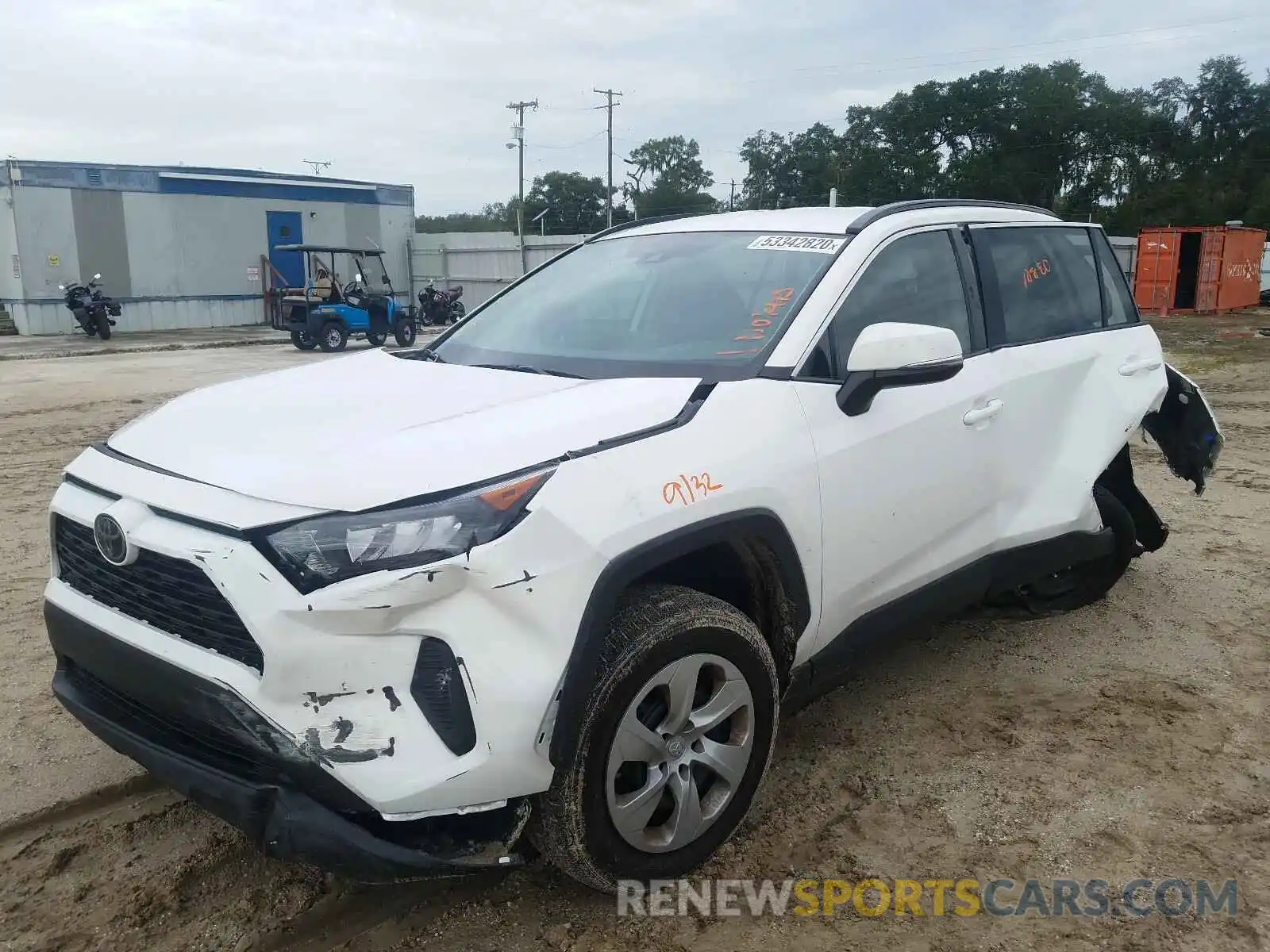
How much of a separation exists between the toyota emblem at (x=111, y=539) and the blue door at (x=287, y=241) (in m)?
25.4

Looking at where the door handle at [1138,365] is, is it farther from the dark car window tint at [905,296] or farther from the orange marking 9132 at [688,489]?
the orange marking 9132 at [688,489]

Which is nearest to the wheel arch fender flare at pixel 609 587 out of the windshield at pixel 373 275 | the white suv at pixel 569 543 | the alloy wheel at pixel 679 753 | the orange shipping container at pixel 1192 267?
the white suv at pixel 569 543

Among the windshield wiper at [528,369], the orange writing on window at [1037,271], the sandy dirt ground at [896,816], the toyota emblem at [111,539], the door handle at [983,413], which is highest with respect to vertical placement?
the orange writing on window at [1037,271]

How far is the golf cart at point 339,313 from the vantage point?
1772cm

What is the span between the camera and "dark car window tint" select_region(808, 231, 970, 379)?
2.98 m

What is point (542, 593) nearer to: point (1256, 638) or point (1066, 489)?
point (1066, 489)

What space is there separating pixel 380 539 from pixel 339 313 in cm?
1693

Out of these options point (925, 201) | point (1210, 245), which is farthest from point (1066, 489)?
point (1210, 245)

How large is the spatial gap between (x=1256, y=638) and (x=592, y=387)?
10.8 feet

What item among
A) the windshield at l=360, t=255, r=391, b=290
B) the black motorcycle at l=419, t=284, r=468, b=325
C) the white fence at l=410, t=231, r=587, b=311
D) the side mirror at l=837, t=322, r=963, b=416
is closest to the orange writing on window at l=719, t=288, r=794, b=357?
the side mirror at l=837, t=322, r=963, b=416

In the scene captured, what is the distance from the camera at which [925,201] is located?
3.64 m

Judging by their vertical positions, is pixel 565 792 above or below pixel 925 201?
below

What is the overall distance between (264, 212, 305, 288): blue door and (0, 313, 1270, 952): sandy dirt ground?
2339 cm

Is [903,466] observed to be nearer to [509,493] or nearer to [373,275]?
[509,493]
